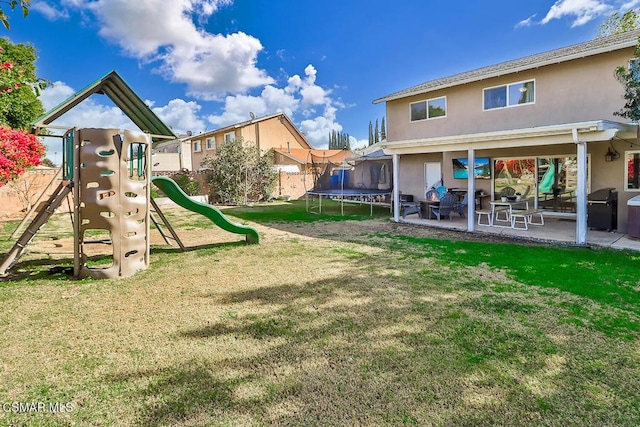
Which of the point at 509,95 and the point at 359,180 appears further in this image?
the point at 359,180

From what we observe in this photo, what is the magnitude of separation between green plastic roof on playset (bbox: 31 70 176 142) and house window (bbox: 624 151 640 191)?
1204cm

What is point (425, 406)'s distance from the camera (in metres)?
2.79

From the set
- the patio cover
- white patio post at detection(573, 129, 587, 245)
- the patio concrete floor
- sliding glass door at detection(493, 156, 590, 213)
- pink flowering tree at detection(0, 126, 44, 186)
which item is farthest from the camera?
sliding glass door at detection(493, 156, 590, 213)

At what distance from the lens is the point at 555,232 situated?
32.1 feet

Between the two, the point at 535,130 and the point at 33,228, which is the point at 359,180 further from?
the point at 33,228

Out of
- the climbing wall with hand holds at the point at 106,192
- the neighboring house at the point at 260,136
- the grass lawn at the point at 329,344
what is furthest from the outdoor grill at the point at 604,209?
the neighboring house at the point at 260,136

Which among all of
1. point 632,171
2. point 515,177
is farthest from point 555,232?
point 515,177

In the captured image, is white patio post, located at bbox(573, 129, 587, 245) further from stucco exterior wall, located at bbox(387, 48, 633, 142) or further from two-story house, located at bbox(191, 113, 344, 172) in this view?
two-story house, located at bbox(191, 113, 344, 172)

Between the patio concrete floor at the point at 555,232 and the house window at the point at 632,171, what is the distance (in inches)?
Answer: 55.6

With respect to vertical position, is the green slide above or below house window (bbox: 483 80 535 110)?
below

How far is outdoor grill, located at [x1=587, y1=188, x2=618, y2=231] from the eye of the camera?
992 cm

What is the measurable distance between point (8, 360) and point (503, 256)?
798 centimetres

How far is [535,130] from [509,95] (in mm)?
A: 4468

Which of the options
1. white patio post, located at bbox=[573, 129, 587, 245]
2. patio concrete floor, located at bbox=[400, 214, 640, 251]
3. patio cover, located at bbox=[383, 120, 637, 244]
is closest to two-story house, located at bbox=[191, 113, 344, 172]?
patio concrete floor, located at bbox=[400, 214, 640, 251]
